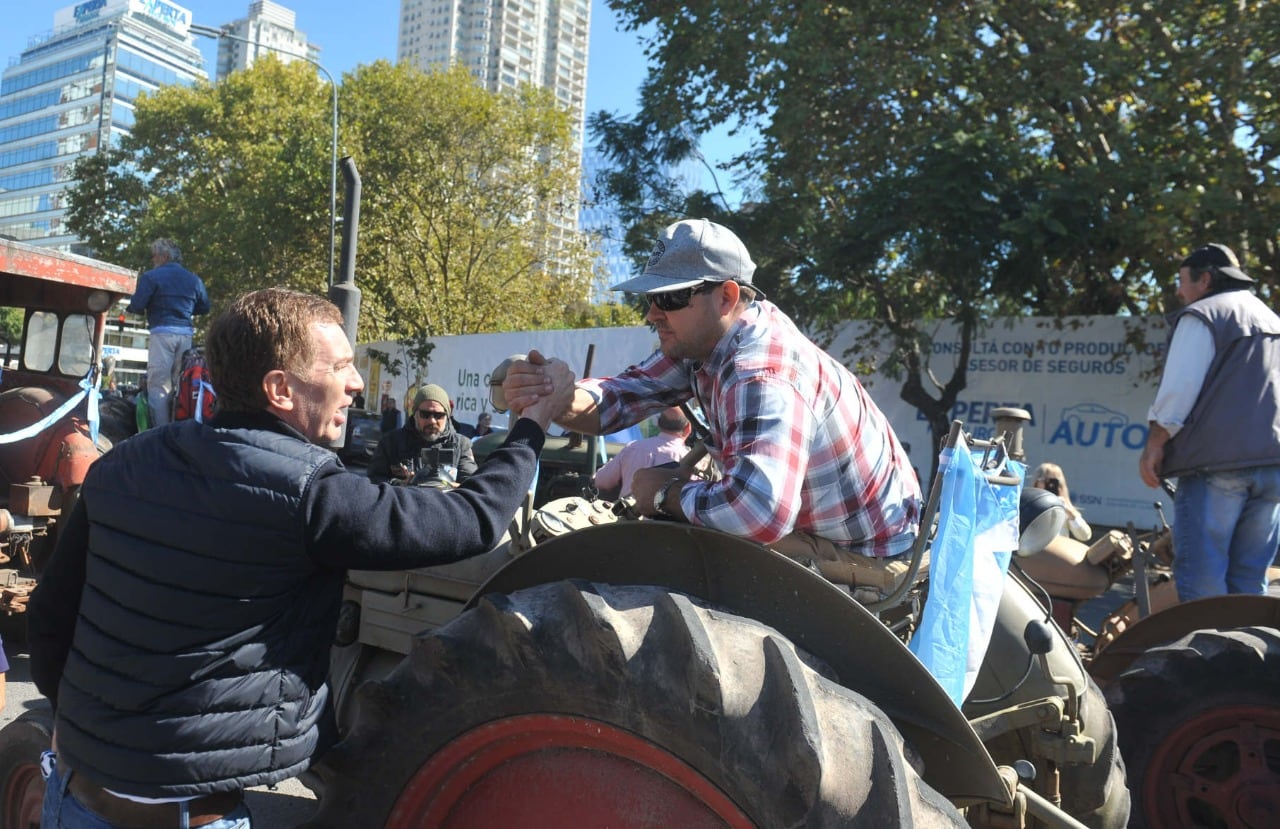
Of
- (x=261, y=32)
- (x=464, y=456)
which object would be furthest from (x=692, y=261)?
(x=261, y=32)

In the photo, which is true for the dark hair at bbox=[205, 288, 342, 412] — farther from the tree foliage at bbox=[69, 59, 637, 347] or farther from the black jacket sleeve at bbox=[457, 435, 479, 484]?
the tree foliage at bbox=[69, 59, 637, 347]

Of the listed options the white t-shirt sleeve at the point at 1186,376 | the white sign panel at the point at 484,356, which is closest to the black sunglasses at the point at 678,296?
the white t-shirt sleeve at the point at 1186,376

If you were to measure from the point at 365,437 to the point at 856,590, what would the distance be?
12562mm

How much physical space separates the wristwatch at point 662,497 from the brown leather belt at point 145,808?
1085 mm

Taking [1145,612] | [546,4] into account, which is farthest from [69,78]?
[1145,612]

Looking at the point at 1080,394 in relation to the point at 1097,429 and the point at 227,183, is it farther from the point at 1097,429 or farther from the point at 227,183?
the point at 227,183

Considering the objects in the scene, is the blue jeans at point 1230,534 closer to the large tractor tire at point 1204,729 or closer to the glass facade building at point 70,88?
the large tractor tire at point 1204,729

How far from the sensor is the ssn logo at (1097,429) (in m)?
11.6

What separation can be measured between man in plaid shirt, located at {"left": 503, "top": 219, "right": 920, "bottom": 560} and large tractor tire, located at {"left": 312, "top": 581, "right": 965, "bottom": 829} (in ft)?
1.18

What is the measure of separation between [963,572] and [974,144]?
9823mm

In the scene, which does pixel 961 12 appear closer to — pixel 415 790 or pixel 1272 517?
pixel 1272 517

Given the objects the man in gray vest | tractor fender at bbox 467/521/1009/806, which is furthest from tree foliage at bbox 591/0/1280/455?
tractor fender at bbox 467/521/1009/806

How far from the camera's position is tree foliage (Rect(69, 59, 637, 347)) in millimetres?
27109

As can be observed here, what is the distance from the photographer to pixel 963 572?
232 cm
